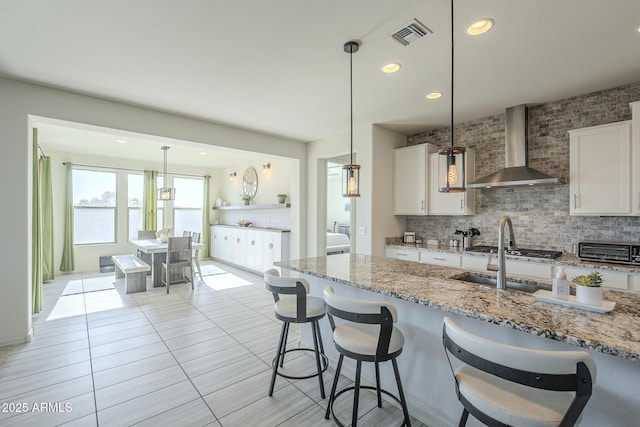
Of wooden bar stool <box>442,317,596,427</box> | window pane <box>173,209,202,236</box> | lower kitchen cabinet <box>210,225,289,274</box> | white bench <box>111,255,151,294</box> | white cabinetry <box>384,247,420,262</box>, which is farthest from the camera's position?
window pane <box>173,209,202,236</box>

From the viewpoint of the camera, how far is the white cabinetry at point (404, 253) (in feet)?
13.7

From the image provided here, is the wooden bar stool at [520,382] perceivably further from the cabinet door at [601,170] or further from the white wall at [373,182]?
the white wall at [373,182]

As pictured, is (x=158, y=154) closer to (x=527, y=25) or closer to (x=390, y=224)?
(x=390, y=224)

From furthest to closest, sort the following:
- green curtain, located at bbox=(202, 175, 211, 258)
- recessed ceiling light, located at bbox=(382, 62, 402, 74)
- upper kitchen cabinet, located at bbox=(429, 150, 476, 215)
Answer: green curtain, located at bbox=(202, 175, 211, 258) < upper kitchen cabinet, located at bbox=(429, 150, 476, 215) < recessed ceiling light, located at bbox=(382, 62, 402, 74)

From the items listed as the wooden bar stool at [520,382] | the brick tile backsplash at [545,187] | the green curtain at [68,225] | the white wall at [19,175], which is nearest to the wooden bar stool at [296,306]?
the wooden bar stool at [520,382]

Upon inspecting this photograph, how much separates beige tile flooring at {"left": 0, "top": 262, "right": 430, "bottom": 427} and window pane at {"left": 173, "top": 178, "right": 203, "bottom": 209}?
4118mm

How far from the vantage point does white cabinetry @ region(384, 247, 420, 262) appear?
13.7 feet

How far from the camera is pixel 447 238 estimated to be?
14.5 ft

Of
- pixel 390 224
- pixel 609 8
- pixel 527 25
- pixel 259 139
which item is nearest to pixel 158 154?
pixel 259 139

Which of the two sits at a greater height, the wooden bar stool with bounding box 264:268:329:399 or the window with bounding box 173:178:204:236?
the window with bounding box 173:178:204:236

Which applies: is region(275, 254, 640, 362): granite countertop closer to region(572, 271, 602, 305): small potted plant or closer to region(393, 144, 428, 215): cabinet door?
region(572, 271, 602, 305): small potted plant

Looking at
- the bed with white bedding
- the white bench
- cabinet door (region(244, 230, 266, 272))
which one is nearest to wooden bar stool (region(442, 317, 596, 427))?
the white bench

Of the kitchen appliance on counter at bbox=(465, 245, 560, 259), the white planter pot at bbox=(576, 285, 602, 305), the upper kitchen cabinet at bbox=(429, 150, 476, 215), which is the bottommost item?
the kitchen appliance on counter at bbox=(465, 245, 560, 259)

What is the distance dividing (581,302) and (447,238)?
3044 millimetres
